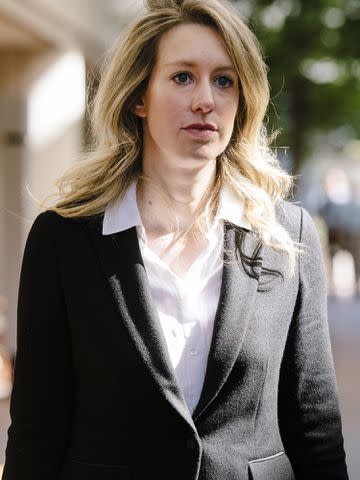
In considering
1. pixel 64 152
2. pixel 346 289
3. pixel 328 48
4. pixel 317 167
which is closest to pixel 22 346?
pixel 64 152

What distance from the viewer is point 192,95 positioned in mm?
2377

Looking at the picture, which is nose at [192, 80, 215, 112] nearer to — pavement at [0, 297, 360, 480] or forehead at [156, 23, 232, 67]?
forehead at [156, 23, 232, 67]

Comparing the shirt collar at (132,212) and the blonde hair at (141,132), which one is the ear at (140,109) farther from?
the shirt collar at (132,212)

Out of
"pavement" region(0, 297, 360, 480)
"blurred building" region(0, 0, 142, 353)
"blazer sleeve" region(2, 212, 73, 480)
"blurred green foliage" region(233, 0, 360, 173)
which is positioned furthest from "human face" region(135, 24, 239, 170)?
"blurred green foliage" region(233, 0, 360, 173)

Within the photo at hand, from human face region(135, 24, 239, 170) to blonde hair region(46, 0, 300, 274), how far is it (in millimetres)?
27

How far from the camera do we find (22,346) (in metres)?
2.35

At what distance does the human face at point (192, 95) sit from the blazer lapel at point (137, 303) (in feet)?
0.72

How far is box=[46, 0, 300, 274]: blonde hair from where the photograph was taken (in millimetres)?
2447

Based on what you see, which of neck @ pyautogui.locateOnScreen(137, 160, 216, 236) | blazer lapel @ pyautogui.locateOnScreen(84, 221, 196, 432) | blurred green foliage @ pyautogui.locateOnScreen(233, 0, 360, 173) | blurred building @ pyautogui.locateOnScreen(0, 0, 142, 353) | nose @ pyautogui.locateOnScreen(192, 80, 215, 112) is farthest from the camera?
blurred green foliage @ pyautogui.locateOnScreen(233, 0, 360, 173)

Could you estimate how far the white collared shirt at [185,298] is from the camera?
2.32 metres

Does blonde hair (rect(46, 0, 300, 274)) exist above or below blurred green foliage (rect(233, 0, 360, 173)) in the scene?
below

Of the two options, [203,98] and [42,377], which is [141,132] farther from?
[42,377]

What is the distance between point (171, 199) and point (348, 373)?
7.59 meters

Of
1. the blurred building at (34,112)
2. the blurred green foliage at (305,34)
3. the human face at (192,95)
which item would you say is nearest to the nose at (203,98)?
the human face at (192,95)
